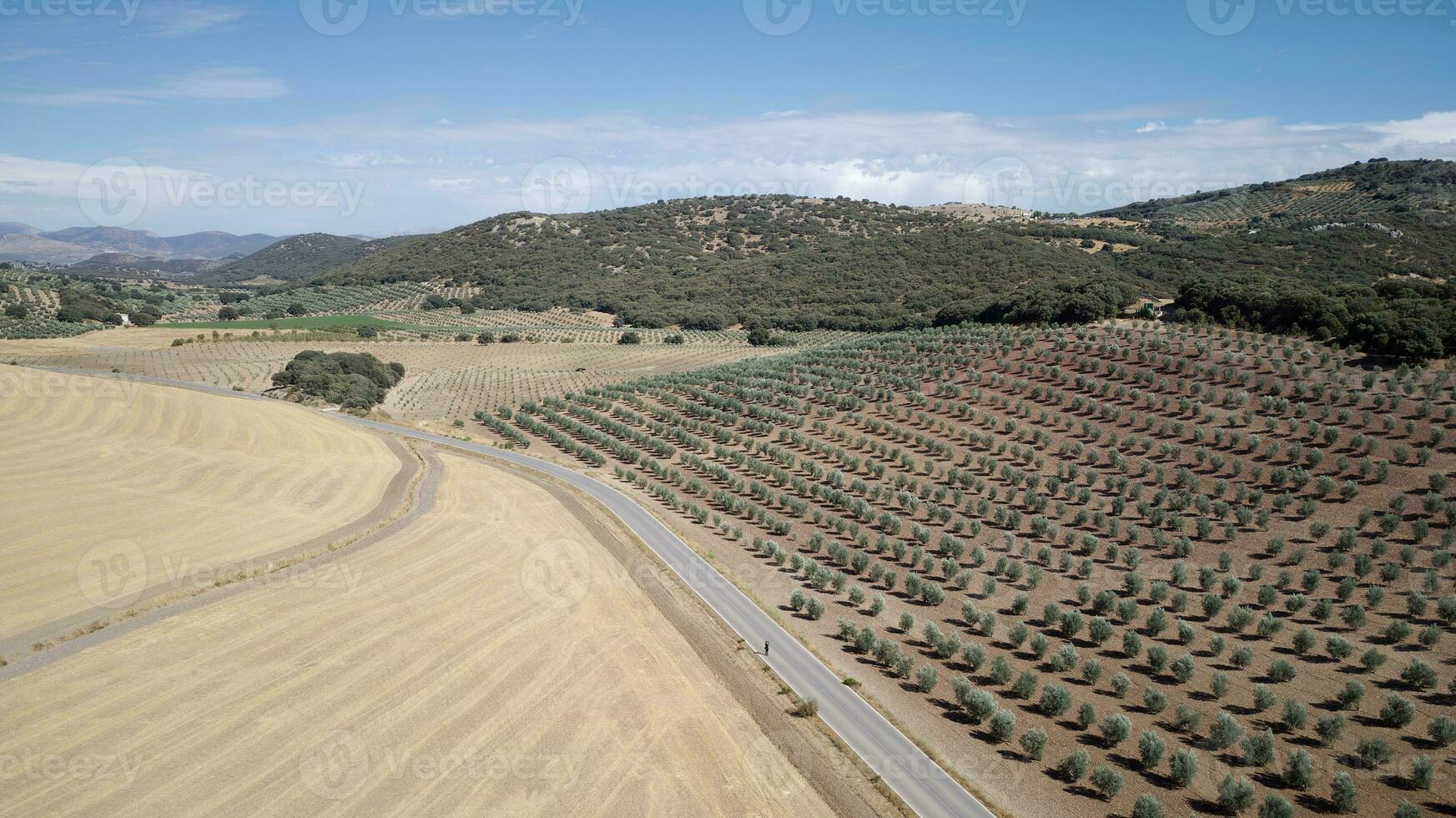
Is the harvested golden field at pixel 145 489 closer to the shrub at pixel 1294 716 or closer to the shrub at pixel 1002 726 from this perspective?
the shrub at pixel 1002 726

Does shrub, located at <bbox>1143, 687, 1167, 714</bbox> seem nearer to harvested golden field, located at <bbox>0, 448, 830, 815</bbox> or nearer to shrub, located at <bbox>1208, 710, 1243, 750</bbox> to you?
shrub, located at <bbox>1208, 710, 1243, 750</bbox>

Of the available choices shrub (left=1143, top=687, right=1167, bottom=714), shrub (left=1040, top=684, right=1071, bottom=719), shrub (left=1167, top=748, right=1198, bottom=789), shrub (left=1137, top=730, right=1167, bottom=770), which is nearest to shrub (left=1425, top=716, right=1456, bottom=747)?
shrub (left=1143, top=687, right=1167, bottom=714)

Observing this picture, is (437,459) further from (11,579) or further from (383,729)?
(383,729)

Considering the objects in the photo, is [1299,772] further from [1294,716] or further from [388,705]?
[388,705]

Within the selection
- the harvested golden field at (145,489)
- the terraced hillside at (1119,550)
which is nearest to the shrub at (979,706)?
the terraced hillside at (1119,550)

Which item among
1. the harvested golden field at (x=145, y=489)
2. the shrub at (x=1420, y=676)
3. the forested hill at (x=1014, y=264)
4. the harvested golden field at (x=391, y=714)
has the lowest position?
the shrub at (x=1420, y=676)

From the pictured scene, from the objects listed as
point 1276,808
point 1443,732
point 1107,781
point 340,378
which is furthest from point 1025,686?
point 340,378

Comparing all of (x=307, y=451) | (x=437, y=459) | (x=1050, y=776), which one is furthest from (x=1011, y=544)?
(x=307, y=451)

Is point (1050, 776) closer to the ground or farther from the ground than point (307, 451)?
A: closer to the ground
